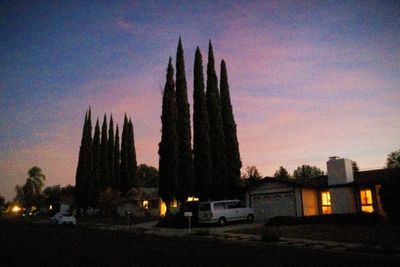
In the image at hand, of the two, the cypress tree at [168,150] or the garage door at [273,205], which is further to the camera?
the cypress tree at [168,150]

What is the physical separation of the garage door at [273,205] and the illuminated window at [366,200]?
5.25m

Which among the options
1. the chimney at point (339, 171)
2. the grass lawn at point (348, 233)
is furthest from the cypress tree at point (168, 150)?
the grass lawn at point (348, 233)

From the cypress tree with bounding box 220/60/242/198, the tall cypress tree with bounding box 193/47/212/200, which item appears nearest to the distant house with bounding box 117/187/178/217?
the tall cypress tree with bounding box 193/47/212/200

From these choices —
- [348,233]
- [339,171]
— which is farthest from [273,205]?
[348,233]

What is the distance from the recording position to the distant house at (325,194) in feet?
87.4

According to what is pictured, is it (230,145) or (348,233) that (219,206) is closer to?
(230,145)

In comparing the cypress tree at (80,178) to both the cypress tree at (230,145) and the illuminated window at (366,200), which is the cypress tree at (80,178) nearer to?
the cypress tree at (230,145)

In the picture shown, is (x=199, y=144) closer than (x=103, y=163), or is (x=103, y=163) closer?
(x=199, y=144)

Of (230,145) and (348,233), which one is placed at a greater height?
(230,145)

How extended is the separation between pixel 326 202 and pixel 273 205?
4.40 m

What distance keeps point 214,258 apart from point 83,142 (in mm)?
53026

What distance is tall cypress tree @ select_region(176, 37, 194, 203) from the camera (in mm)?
35406

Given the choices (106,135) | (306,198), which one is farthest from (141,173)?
(306,198)

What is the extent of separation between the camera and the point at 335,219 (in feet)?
73.5
